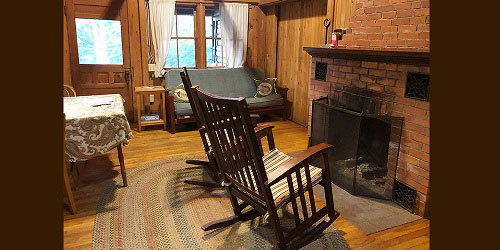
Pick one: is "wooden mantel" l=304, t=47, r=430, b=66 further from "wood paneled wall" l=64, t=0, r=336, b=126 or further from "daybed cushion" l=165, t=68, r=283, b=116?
"daybed cushion" l=165, t=68, r=283, b=116

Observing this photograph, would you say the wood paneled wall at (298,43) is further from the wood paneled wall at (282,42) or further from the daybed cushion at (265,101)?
the daybed cushion at (265,101)

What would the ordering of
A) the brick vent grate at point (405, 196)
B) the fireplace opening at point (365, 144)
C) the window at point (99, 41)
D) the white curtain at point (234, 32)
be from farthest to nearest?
the white curtain at point (234, 32), the window at point (99, 41), the fireplace opening at point (365, 144), the brick vent grate at point (405, 196)

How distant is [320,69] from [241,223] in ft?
6.14

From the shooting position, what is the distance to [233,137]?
1906 millimetres

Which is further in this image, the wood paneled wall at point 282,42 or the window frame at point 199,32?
the window frame at point 199,32

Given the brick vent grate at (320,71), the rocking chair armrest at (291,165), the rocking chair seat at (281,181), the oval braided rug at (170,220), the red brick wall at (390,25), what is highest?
the red brick wall at (390,25)

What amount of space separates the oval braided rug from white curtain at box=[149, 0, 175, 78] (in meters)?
2.49

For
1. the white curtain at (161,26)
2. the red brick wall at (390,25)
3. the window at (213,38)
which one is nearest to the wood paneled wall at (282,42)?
the white curtain at (161,26)

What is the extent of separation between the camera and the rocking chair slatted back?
1.69 metres

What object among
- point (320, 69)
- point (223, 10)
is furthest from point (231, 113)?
point (223, 10)

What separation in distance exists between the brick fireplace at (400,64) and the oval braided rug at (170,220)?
0.80 meters

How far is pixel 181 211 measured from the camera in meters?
2.53

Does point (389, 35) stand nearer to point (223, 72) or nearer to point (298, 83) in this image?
point (298, 83)

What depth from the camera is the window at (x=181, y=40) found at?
5.28m
